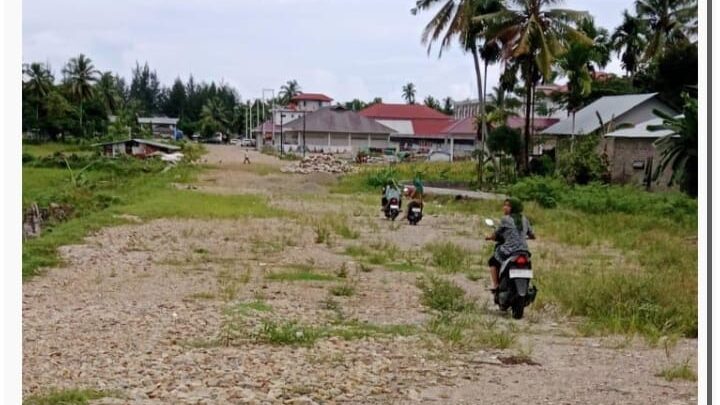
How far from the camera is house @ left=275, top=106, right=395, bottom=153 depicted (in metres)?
75.9

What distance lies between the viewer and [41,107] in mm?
66625

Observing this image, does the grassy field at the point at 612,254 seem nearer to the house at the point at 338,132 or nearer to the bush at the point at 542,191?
the bush at the point at 542,191

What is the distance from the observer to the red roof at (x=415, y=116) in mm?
85188

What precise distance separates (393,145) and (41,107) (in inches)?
1330

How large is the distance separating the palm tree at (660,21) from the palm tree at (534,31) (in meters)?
16.8

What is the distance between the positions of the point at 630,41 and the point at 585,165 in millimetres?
21327

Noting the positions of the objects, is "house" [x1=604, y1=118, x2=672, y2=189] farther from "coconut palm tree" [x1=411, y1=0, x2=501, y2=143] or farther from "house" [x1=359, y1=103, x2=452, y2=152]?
"house" [x1=359, y1=103, x2=452, y2=152]

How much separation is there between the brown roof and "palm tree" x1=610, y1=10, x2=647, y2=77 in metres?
32.4

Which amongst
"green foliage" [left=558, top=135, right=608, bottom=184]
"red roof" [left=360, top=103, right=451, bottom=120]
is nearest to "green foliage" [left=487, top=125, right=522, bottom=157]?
"green foliage" [left=558, top=135, right=608, bottom=184]

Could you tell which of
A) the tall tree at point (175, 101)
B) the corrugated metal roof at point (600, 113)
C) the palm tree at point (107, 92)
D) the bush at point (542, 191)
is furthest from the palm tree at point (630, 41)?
the tall tree at point (175, 101)

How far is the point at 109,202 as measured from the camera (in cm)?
2314
